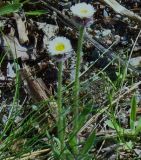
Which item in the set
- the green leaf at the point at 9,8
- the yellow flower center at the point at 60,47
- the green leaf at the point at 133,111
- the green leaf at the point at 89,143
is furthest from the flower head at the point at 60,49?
the green leaf at the point at 9,8

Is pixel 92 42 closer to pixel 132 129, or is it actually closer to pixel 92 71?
pixel 92 71

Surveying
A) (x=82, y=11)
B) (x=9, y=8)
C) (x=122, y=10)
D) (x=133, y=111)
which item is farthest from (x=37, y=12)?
(x=82, y=11)

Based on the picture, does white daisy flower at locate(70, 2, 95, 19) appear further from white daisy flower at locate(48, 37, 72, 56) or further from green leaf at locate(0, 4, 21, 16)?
green leaf at locate(0, 4, 21, 16)

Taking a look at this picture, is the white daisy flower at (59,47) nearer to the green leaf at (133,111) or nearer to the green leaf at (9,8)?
the green leaf at (133,111)

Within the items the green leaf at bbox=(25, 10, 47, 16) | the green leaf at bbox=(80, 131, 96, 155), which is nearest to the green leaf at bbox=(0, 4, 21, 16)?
the green leaf at bbox=(25, 10, 47, 16)

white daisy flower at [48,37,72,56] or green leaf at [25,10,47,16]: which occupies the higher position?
white daisy flower at [48,37,72,56]

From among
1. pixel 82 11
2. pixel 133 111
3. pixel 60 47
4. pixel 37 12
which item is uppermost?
pixel 82 11

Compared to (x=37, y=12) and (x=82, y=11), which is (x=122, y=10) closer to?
(x=37, y=12)

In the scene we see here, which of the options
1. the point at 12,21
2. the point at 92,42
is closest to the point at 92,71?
the point at 92,42
